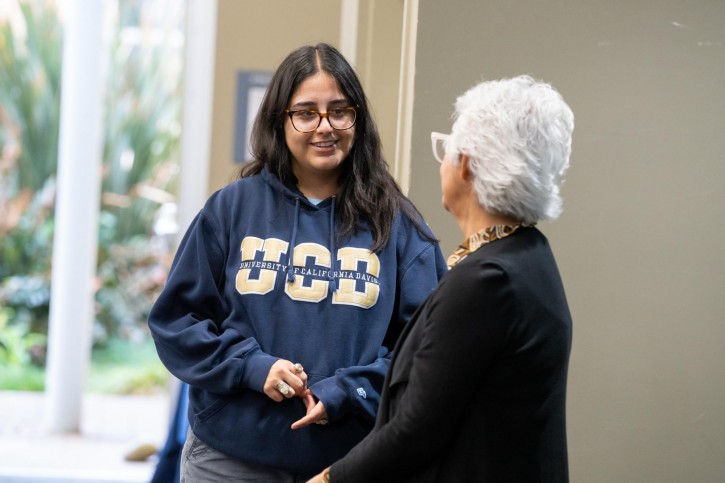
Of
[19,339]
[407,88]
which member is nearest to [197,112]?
[407,88]

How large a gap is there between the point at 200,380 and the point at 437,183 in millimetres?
1113

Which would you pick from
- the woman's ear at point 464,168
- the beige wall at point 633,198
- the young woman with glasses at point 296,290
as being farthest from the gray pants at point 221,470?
the beige wall at point 633,198

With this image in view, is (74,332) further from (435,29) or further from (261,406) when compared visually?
(261,406)

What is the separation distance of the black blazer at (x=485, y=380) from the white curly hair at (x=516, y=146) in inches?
2.7

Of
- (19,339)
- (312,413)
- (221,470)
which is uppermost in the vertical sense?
(312,413)

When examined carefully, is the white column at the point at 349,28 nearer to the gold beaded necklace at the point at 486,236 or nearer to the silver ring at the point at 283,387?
the silver ring at the point at 283,387

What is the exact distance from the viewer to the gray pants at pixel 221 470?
1984mm

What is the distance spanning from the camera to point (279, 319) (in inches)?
79.0

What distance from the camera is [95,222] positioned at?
5.75 metres

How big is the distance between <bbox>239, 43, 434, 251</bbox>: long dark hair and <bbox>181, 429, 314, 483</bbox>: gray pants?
0.51m

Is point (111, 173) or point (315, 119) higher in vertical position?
point (315, 119)

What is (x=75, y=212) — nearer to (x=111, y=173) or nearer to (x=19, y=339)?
(x=111, y=173)

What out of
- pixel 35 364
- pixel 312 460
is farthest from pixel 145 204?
pixel 312 460

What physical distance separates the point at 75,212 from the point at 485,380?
14.9 ft
